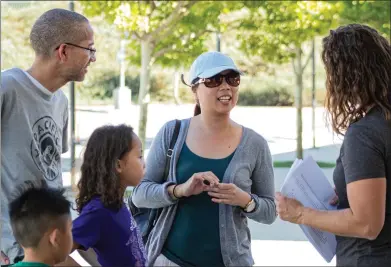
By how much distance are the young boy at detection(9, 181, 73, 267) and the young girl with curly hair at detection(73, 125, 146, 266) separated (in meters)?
0.41

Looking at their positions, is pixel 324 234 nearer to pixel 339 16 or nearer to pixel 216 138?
pixel 216 138

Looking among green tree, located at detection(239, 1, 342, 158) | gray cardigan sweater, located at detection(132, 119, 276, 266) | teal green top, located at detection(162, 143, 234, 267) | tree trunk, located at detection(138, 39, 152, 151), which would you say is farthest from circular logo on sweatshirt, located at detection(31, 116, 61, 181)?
green tree, located at detection(239, 1, 342, 158)

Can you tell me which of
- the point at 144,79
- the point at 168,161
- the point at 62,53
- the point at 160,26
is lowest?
the point at 168,161

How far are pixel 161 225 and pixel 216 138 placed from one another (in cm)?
47

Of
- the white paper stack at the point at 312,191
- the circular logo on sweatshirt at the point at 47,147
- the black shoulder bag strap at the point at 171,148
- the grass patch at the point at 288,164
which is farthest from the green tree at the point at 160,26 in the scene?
the white paper stack at the point at 312,191

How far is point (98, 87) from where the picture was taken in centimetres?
4050

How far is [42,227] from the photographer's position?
2.71 m

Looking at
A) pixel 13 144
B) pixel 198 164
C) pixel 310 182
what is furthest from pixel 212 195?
pixel 13 144

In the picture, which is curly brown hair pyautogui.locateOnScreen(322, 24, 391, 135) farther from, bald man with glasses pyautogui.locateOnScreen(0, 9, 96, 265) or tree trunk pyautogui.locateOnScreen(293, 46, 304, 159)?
tree trunk pyautogui.locateOnScreen(293, 46, 304, 159)

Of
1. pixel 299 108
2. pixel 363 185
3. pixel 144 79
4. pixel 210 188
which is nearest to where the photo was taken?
pixel 363 185

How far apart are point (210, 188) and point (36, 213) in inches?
39.8

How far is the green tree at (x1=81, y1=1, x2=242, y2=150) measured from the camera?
12.5 m

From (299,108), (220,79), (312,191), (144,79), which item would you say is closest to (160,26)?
(144,79)

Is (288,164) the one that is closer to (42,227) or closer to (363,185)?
(363,185)
